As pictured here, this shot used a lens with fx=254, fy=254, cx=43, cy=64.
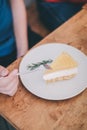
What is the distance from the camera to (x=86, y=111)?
2.61 ft

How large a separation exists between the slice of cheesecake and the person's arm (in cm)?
39

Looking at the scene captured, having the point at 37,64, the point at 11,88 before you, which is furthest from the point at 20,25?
the point at 11,88

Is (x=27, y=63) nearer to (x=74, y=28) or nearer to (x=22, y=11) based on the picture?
(x=74, y=28)

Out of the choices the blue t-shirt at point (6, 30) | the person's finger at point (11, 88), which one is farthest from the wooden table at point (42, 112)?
the blue t-shirt at point (6, 30)

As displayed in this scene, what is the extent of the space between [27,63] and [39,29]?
121 centimetres

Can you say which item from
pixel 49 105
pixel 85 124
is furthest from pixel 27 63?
pixel 85 124

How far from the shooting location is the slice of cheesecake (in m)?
0.86

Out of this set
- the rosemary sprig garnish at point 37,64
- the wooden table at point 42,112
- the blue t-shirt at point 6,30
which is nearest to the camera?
the wooden table at point 42,112

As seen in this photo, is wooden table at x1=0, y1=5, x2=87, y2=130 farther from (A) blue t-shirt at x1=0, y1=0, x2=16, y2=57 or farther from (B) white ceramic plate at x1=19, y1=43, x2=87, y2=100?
(A) blue t-shirt at x1=0, y1=0, x2=16, y2=57

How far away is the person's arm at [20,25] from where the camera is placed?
124 centimetres

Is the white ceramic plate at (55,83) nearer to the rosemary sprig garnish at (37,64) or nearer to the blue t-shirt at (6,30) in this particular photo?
the rosemary sprig garnish at (37,64)

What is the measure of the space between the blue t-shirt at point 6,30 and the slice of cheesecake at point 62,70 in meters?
0.39

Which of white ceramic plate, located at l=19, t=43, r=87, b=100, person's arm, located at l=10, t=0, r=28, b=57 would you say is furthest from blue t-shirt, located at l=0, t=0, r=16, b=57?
white ceramic plate, located at l=19, t=43, r=87, b=100

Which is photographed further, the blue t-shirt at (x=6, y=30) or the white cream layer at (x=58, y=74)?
the blue t-shirt at (x=6, y=30)
